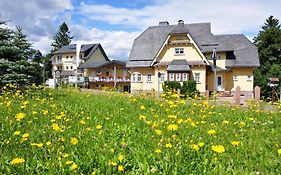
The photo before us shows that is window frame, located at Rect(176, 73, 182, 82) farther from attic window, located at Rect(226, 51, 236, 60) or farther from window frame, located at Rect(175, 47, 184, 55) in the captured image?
attic window, located at Rect(226, 51, 236, 60)

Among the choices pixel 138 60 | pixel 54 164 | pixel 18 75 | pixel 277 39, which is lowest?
pixel 54 164

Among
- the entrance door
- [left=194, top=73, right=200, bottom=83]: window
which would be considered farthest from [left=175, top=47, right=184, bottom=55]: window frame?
the entrance door

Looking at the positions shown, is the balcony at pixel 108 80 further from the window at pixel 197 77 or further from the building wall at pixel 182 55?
the window at pixel 197 77

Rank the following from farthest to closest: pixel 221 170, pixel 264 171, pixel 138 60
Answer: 1. pixel 138 60
2. pixel 264 171
3. pixel 221 170

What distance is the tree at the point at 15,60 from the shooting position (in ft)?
49.5

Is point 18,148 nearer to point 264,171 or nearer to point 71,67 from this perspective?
point 264,171

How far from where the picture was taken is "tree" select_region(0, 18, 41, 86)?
15.1 metres

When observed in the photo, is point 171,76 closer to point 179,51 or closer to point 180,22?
point 179,51

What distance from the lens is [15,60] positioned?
53.2ft

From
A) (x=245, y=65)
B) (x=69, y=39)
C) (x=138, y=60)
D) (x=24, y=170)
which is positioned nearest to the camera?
(x=24, y=170)

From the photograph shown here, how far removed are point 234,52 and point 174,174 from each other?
4140cm

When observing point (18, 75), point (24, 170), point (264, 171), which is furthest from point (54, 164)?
point (18, 75)

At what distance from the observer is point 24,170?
302cm

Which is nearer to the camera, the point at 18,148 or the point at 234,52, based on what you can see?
the point at 18,148
